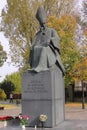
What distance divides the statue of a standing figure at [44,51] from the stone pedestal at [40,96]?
1.26 feet

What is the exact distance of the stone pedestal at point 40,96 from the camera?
1411 centimetres

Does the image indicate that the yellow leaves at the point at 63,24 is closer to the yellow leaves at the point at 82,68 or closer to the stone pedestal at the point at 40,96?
the yellow leaves at the point at 82,68

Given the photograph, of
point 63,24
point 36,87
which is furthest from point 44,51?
point 63,24

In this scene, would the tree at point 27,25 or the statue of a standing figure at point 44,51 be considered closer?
the statue of a standing figure at point 44,51

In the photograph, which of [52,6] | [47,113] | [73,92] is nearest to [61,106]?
[47,113]

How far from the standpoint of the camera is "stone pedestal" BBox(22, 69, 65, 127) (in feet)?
46.3

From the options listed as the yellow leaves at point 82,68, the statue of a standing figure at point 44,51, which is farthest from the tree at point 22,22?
the statue of a standing figure at point 44,51

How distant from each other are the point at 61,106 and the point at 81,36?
67.4ft

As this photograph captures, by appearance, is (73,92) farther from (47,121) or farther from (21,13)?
(47,121)

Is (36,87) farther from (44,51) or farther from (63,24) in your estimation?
(63,24)

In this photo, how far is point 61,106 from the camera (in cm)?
1554

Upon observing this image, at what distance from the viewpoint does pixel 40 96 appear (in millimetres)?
14219

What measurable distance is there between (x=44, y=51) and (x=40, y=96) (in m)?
1.86

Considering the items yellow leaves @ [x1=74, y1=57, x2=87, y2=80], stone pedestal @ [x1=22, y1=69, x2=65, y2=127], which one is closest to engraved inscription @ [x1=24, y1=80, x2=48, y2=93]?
stone pedestal @ [x1=22, y1=69, x2=65, y2=127]
